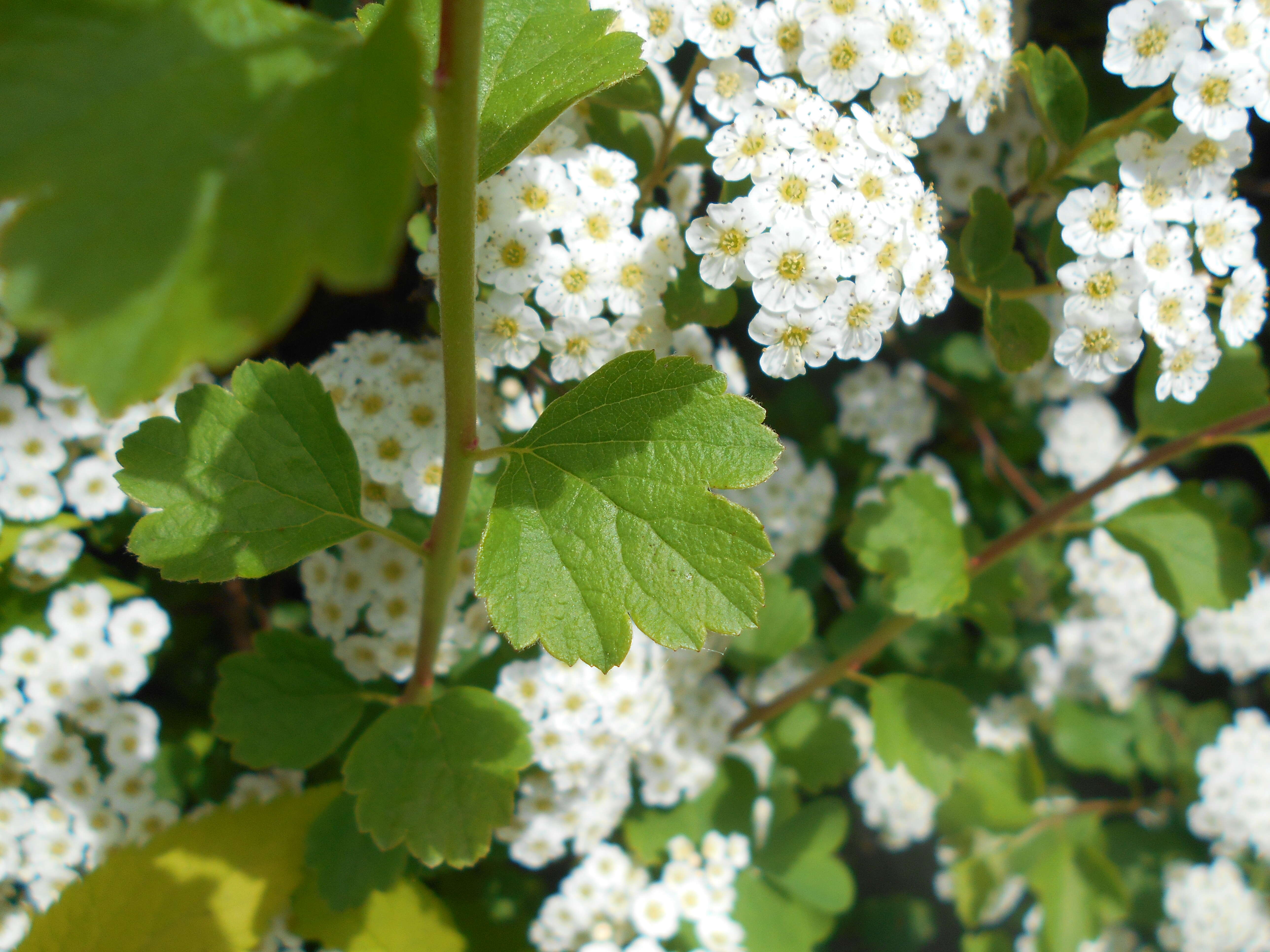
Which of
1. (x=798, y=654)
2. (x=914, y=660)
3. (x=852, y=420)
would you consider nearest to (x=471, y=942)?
(x=798, y=654)

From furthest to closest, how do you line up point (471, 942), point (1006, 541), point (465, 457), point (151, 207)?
point (471, 942), point (1006, 541), point (465, 457), point (151, 207)

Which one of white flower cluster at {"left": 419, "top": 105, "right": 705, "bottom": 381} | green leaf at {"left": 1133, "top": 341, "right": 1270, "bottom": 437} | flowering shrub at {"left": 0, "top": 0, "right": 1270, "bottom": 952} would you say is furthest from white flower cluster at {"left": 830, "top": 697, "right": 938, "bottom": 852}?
white flower cluster at {"left": 419, "top": 105, "right": 705, "bottom": 381}

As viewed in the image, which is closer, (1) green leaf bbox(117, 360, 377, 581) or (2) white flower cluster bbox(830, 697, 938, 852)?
(1) green leaf bbox(117, 360, 377, 581)

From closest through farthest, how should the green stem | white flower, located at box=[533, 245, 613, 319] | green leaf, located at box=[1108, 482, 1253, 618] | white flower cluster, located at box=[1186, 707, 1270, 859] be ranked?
the green stem < white flower, located at box=[533, 245, 613, 319] < green leaf, located at box=[1108, 482, 1253, 618] < white flower cluster, located at box=[1186, 707, 1270, 859]

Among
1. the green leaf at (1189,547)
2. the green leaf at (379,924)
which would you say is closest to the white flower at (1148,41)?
the green leaf at (1189,547)

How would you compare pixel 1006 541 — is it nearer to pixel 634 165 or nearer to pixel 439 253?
pixel 634 165

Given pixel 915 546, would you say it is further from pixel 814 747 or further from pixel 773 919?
pixel 773 919

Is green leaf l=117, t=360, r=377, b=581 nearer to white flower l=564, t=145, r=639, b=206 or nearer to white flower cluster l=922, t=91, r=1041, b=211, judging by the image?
white flower l=564, t=145, r=639, b=206
